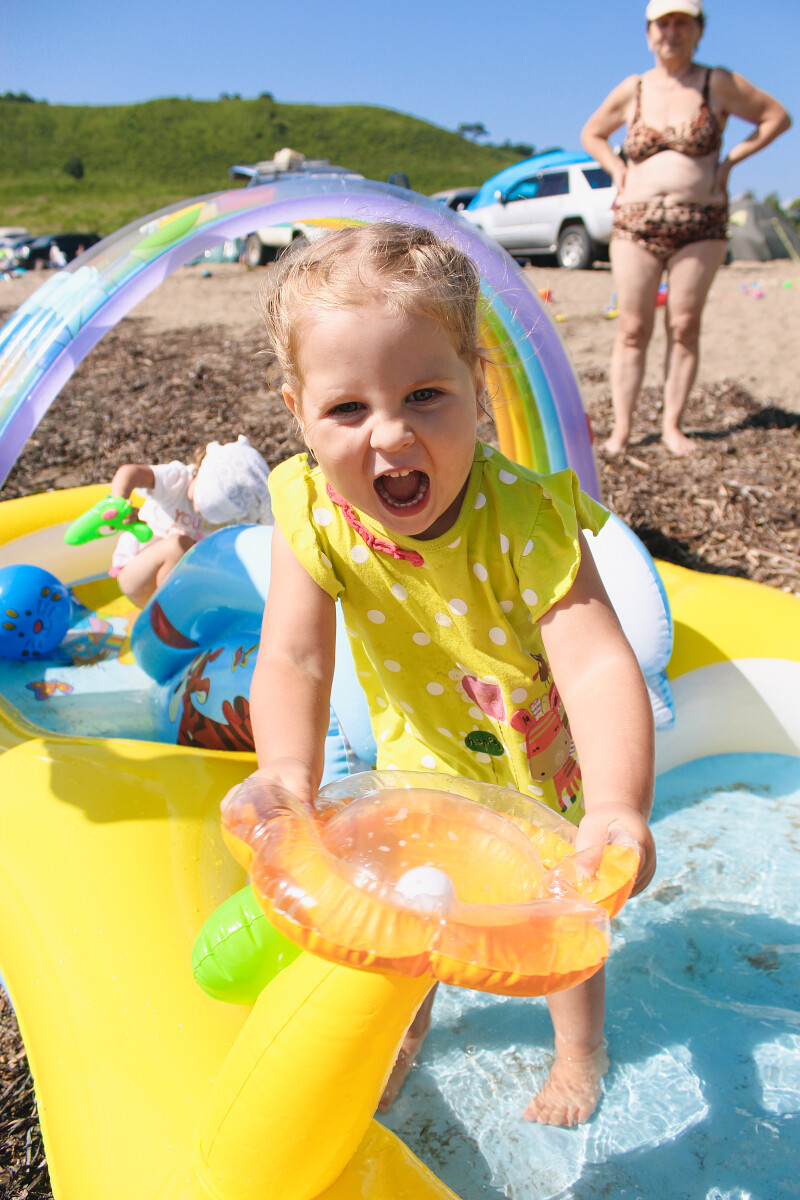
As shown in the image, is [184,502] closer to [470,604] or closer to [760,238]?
[470,604]

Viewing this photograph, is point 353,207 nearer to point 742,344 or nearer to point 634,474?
point 634,474

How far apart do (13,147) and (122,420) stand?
176 ft

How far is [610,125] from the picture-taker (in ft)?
14.3

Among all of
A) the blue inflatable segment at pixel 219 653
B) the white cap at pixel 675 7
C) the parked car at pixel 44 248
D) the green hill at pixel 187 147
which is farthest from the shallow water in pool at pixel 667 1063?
the green hill at pixel 187 147

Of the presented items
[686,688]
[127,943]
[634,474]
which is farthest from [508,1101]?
[634,474]

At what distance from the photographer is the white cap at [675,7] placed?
3750mm

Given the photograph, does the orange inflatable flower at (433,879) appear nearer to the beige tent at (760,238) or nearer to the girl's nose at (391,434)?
the girl's nose at (391,434)

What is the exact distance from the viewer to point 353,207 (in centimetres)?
232

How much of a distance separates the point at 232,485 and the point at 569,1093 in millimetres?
2295

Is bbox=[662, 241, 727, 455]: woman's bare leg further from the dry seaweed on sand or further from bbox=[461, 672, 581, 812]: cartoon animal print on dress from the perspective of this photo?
the dry seaweed on sand

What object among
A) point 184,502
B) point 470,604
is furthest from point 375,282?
point 184,502

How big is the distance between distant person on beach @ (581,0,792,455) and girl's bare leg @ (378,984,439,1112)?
356 cm

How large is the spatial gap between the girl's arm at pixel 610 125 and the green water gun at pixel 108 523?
2903 millimetres

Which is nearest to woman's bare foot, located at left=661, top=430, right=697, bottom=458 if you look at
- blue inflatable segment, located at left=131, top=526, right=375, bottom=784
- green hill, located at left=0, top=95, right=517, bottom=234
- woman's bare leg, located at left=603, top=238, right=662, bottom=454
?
woman's bare leg, located at left=603, top=238, right=662, bottom=454
